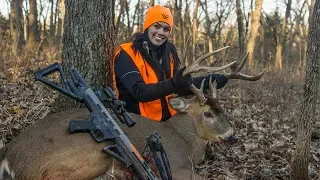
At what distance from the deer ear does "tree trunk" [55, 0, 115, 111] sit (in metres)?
0.82

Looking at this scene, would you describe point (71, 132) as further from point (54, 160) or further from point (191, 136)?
point (191, 136)

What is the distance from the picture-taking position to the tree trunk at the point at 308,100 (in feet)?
14.3

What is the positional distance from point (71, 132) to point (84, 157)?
0.87ft

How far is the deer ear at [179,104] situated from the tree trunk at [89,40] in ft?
2.68

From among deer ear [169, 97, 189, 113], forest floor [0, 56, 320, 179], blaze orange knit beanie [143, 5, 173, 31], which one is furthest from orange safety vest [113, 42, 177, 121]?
forest floor [0, 56, 320, 179]

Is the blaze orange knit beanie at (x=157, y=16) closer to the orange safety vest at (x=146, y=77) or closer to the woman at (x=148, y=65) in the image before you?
the woman at (x=148, y=65)

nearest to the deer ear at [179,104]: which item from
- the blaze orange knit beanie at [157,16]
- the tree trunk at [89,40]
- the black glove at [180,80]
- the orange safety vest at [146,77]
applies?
the orange safety vest at [146,77]

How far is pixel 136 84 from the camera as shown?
467 centimetres

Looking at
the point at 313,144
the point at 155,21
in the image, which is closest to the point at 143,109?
the point at 155,21

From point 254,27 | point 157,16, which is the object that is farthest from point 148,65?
point 254,27

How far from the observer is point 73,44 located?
481cm

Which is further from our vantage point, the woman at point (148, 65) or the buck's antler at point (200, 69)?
the woman at point (148, 65)

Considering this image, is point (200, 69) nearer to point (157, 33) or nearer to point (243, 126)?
point (157, 33)

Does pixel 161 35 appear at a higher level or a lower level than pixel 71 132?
higher
